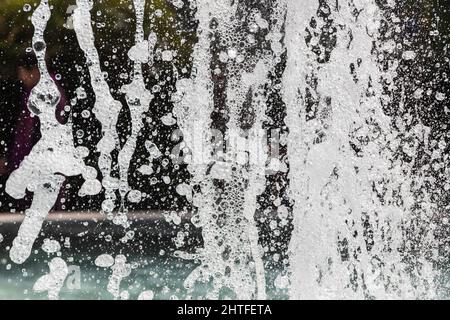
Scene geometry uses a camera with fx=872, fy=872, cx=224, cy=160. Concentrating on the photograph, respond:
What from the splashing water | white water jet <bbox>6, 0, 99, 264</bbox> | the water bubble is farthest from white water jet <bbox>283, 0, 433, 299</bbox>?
the water bubble

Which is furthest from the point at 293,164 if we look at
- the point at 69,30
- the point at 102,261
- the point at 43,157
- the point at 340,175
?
the point at 69,30

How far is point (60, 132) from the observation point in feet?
18.8

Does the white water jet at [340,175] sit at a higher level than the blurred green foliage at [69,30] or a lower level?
lower

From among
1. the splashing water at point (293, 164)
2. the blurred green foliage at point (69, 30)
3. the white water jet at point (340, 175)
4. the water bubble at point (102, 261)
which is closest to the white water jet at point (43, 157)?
the splashing water at point (293, 164)

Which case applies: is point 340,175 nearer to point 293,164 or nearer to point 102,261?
point 293,164

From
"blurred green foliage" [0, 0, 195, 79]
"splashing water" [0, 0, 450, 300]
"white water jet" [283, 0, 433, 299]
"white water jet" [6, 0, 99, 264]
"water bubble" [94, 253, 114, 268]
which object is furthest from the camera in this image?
"blurred green foliage" [0, 0, 195, 79]

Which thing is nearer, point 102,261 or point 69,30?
point 102,261

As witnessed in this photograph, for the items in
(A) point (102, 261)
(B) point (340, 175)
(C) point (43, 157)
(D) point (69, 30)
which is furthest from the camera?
(D) point (69, 30)

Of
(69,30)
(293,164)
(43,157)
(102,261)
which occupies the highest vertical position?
(69,30)

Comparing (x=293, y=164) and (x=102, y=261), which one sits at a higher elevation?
(x=293, y=164)

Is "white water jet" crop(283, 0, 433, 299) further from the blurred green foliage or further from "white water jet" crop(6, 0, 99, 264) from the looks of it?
the blurred green foliage

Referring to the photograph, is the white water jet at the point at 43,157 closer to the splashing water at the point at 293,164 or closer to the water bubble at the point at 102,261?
the splashing water at the point at 293,164
